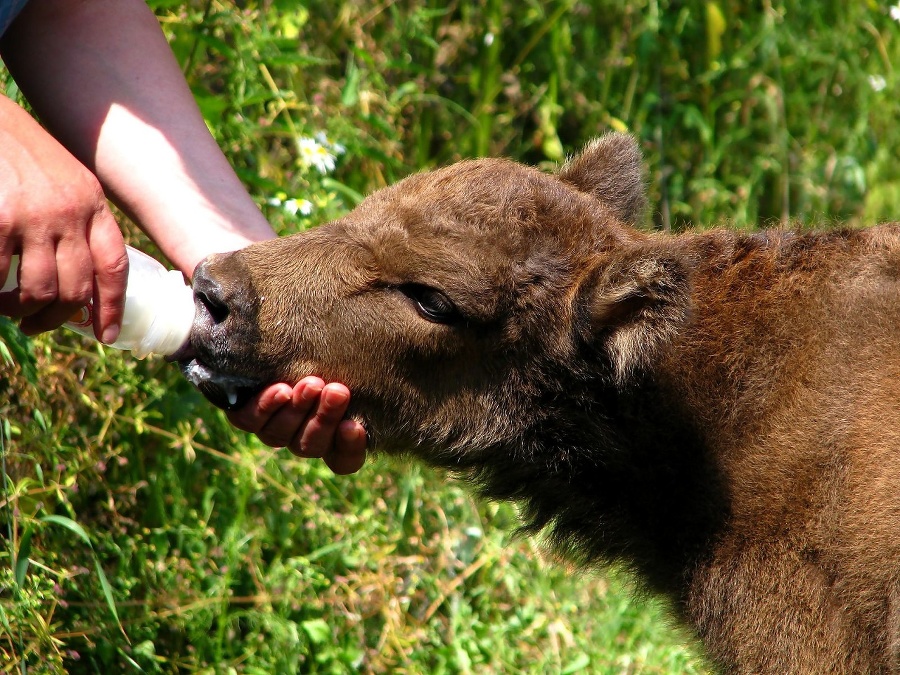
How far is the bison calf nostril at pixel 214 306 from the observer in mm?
3100

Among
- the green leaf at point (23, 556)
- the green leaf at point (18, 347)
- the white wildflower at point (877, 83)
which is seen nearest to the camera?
the green leaf at point (23, 556)

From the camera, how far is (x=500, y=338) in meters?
3.32

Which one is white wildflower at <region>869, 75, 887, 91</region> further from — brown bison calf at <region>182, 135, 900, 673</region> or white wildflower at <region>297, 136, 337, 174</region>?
brown bison calf at <region>182, 135, 900, 673</region>

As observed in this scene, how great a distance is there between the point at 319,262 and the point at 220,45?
64.5 inches

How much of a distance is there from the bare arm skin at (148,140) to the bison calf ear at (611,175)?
114cm

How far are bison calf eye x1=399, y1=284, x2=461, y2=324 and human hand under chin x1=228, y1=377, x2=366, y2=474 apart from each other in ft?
1.11

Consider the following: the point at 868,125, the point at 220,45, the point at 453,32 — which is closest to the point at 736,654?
the point at 220,45

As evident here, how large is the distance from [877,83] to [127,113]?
5503mm

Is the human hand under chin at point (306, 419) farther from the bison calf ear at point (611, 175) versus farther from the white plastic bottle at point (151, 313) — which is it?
the bison calf ear at point (611, 175)

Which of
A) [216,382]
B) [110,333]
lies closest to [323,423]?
[216,382]

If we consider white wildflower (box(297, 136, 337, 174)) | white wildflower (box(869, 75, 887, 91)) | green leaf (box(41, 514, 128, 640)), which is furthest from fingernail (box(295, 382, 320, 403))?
white wildflower (box(869, 75, 887, 91))

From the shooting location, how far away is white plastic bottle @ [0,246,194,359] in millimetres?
2949

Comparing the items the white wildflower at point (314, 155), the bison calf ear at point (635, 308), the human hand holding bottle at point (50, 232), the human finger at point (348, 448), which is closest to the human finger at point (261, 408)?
the human finger at point (348, 448)

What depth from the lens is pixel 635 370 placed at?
318 cm
